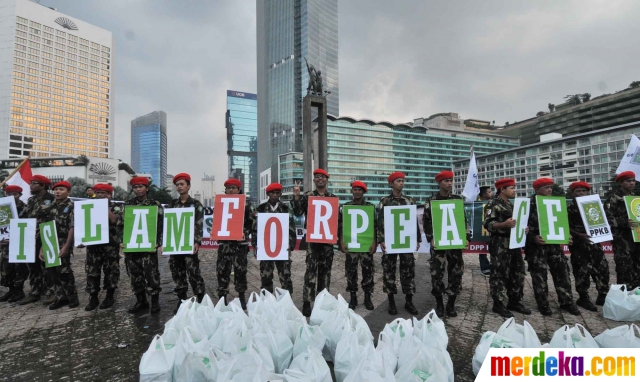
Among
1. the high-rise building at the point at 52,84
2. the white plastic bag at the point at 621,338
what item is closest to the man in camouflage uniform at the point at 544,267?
the white plastic bag at the point at 621,338

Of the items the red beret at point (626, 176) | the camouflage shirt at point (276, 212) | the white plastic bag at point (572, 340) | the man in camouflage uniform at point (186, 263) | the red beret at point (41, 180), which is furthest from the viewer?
the red beret at point (41, 180)

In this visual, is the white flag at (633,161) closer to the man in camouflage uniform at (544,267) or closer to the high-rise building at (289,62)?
the man in camouflage uniform at (544,267)

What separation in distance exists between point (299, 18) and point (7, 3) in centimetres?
9592

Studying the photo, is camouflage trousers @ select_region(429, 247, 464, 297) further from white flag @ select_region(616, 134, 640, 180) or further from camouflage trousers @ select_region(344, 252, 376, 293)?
white flag @ select_region(616, 134, 640, 180)

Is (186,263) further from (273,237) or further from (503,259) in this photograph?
(503,259)

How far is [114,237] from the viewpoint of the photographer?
17.5 feet

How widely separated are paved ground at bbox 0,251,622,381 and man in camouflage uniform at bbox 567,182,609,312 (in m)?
0.47

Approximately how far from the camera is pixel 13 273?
5742 mm

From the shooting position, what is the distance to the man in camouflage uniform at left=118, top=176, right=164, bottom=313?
190 inches

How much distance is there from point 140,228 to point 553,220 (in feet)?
19.4

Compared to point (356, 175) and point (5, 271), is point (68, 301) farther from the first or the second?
point (356, 175)

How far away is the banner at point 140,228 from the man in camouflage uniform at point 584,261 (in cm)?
624

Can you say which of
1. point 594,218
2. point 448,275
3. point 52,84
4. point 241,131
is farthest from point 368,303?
point 241,131

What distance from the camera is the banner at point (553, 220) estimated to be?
4703 mm
